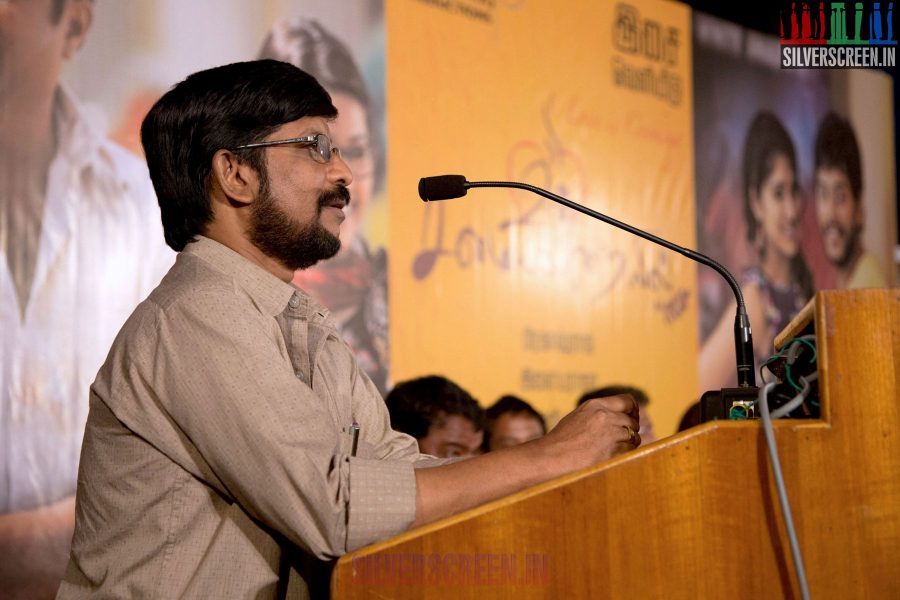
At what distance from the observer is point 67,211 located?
3.93 metres

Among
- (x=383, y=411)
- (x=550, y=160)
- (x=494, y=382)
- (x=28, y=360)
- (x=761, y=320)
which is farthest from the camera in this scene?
(x=761, y=320)

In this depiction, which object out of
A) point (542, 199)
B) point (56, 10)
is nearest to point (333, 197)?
point (56, 10)

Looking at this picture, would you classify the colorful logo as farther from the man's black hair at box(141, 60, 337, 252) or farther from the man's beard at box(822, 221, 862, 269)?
the man's black hair at box(141, 60, 337, 252)

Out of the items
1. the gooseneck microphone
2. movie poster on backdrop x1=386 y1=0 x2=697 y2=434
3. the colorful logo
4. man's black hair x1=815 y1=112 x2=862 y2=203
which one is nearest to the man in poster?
man's black hair x1=815 y1=112 x2=862 y2=203

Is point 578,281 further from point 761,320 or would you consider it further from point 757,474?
point 757,474

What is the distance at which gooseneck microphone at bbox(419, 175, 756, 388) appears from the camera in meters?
1.75

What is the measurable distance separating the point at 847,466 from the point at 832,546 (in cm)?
10

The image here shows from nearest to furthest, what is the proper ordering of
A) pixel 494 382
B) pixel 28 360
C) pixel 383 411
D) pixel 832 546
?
pixel 832 546, pixel 383 411, pixel 28 360, pixel 494 382

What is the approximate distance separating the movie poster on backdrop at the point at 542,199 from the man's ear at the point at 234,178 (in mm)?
2958

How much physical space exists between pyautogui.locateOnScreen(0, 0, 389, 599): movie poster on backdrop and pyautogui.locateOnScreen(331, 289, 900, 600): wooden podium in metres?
2.73

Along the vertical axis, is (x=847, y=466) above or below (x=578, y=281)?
Answer: below

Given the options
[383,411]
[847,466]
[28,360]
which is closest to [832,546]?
[847,466]

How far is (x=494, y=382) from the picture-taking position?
5.48 metres

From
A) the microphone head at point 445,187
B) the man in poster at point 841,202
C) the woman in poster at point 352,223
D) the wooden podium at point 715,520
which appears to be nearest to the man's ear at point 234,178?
the microphone head at point 445,187
